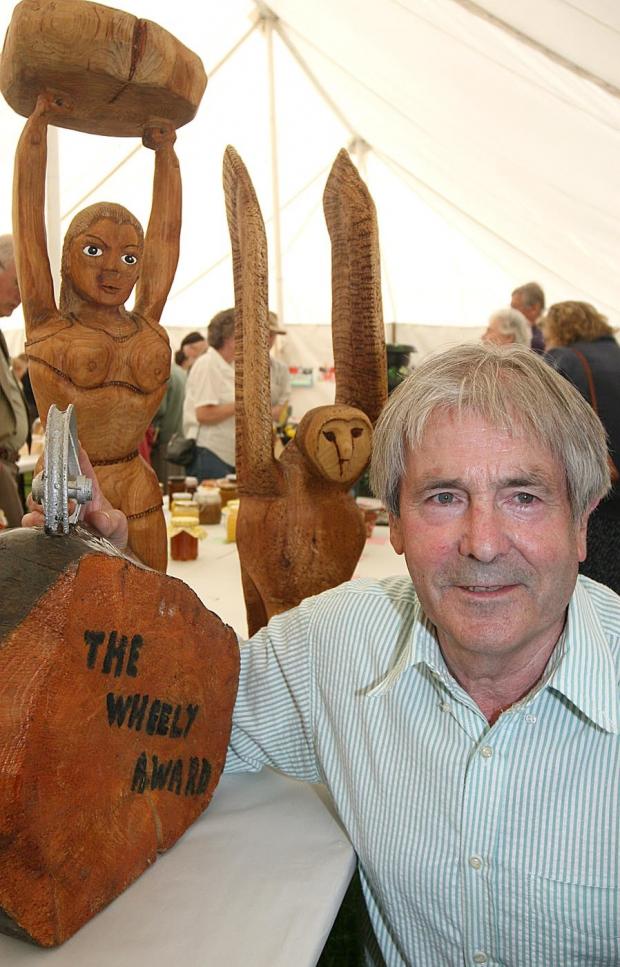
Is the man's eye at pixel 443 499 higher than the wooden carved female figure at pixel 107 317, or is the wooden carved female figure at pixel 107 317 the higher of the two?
the wooden carved female figure at pixel 107 317

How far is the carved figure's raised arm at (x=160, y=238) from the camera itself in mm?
1281

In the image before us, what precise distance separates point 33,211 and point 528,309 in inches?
122

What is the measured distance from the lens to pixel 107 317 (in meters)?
1.23

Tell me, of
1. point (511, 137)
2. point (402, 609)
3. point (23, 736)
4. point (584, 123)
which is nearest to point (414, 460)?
point (402, 609)

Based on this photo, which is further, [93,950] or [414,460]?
[414,460]

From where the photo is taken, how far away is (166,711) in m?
0.83

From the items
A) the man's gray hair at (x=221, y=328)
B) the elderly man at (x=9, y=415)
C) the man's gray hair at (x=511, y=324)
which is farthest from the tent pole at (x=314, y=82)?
the elderly man at (x=9, y=415)

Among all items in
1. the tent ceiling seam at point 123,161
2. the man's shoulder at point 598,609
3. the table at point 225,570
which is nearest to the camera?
the man's shoulder at point 598,609

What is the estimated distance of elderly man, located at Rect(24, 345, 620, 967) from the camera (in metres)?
0.82

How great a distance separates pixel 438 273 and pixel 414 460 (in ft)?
24.2

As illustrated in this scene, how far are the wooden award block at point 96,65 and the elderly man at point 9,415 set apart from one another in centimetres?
115

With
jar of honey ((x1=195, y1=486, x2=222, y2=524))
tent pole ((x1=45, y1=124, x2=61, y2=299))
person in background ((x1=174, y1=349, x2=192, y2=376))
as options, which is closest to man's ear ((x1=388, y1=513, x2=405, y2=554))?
tent pole ((x1=45, y1=124, x2=61, y2=299))

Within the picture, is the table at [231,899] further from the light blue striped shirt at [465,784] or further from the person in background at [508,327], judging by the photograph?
the person in background at [508,327]

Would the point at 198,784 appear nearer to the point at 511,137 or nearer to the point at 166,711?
the point at 166,711
